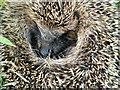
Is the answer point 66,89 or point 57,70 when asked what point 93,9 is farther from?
point 66,89

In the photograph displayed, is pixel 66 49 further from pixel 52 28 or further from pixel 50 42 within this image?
pixel 52 28

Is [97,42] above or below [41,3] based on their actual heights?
below

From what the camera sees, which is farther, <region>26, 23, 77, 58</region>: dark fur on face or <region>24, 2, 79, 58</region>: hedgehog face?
<region>26, 23, 77, 58</region>: dark fur on face

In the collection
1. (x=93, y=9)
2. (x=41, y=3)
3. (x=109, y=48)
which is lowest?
(x=109, y=48)

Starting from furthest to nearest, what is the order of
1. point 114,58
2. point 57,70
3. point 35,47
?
point 35,47 → point 57,70 → point 114,58

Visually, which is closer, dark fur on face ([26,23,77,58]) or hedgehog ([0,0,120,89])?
hedgehog ([0,0,120,89])

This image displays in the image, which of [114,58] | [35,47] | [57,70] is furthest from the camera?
[35,47]

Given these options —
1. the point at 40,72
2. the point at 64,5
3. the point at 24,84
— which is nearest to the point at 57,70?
the point at 40,72

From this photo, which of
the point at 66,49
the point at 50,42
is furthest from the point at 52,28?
the point at 66,49
